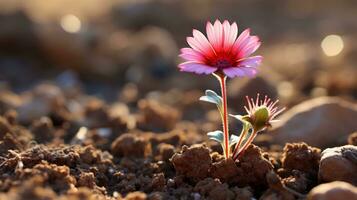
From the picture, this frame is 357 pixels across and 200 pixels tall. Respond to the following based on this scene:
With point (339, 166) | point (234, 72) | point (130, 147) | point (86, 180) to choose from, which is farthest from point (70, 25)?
point (339, 166)

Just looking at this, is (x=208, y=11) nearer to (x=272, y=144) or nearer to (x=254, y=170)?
(x=272, y=144)

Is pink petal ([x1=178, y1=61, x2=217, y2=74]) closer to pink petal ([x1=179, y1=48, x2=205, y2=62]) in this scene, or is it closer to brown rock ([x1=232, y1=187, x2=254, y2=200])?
pink petal ([x1=179, y1=48, x2=205, y2=62])

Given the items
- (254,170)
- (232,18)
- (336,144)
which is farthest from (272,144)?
(232,18)

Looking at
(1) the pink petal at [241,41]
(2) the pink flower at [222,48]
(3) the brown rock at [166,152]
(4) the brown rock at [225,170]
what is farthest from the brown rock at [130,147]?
(1) the pink petal at [241,41]

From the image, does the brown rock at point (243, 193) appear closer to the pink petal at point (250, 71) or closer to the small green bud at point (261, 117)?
the small green bud at point (261, 117)

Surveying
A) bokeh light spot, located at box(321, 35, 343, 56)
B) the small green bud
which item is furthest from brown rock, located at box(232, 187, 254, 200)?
bokeh light spot, located at box(321, 35, 343, 56)
